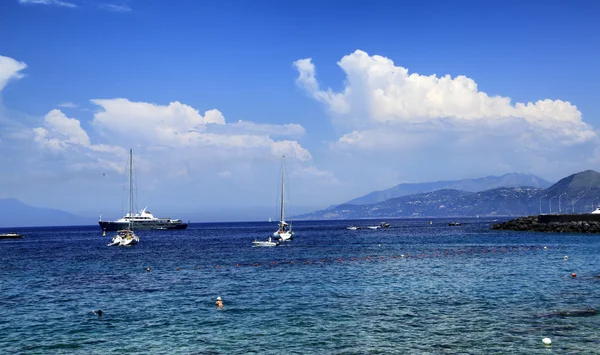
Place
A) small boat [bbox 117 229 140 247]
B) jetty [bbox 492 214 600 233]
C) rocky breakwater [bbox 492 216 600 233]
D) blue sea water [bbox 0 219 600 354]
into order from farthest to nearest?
1. jetty [bbox 492 214 600 233]
2. rocky breakwater [bbox 492 216 600 233]
3. small boat [bbox 117 229 140 247]
4. blue sea water [bbox 0 219 600 354]

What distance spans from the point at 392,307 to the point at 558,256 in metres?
46.1

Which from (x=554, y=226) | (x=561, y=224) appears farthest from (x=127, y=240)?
(x=561, y=224)

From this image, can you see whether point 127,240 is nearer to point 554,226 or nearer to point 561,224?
point 554,226

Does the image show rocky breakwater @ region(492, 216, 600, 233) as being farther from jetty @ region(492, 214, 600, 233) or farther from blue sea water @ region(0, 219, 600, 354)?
blue sea water @ region(0, 219, 600, 354)

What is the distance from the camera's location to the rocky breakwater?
12975cm

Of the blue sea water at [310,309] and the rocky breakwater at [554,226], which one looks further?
the rocky breakwater at [554,226]

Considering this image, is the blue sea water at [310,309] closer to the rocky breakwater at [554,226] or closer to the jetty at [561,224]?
the rocky breakwater at [554,226]

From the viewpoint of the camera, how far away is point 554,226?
141m

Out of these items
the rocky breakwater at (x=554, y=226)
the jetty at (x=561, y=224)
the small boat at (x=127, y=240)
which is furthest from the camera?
the jetty at (x=561, y=224)

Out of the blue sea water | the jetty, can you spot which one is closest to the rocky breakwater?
the jetty

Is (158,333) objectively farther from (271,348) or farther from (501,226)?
(501,226)

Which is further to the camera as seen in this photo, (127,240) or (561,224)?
(561,224)

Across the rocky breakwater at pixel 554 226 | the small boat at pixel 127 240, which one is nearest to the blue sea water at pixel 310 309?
the small boat at pixel 127 240

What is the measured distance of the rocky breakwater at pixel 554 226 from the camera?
129750 mm
